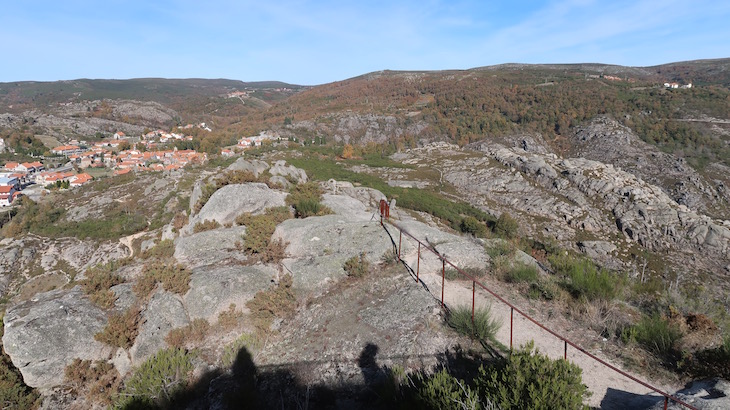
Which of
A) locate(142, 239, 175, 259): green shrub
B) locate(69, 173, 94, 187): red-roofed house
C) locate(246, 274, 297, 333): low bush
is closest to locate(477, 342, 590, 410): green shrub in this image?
locate(246, 274, 297, 333): low bush

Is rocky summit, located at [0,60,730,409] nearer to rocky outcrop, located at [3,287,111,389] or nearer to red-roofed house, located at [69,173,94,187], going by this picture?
rocky outcrop, located at [3,287,111,389]

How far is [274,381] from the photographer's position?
23.0 ft

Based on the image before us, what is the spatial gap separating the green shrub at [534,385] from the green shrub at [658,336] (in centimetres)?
349

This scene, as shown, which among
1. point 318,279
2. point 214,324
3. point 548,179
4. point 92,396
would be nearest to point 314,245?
point 318,279

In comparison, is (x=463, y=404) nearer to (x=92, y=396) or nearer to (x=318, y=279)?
(x=318, y=279)

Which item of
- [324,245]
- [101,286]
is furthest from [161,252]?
[324,245]

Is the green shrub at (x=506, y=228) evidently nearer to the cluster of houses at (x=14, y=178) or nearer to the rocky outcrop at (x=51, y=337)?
the rocky outcrop at (x=51, y=337)

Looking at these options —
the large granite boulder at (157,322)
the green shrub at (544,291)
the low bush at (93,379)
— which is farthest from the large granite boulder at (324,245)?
the low bush at (93,379)

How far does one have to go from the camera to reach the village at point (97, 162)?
8069 centimetres

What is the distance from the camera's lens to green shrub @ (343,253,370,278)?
35.0ft

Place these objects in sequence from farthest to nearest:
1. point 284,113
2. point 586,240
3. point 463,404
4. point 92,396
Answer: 1. point 284,113
2. point 586,240
3. point 92,396
4. point 463,404

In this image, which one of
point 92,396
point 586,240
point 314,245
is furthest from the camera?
point 586,240

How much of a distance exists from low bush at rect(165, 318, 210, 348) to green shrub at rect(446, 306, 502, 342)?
6245mm

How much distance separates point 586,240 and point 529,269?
1310 inches
